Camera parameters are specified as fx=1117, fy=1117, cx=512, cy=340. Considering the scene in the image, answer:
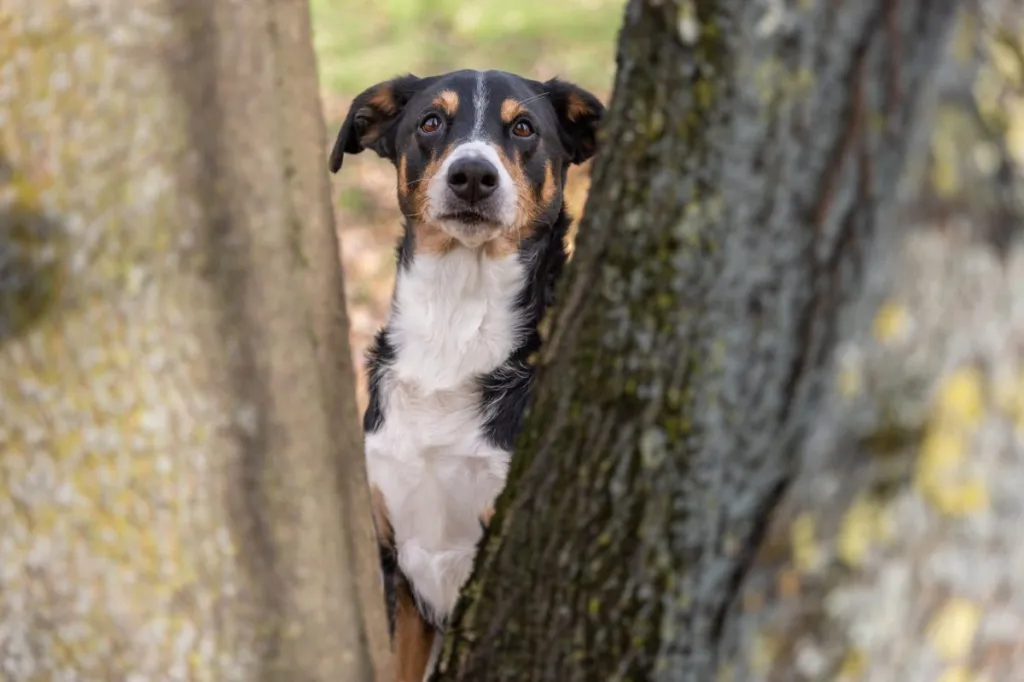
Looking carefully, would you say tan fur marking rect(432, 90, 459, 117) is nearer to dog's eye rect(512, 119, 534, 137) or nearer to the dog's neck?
dog's eye rect(512, 119, 534, 137)

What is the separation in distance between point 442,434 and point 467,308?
1.46 ft

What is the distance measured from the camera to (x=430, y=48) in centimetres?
1035

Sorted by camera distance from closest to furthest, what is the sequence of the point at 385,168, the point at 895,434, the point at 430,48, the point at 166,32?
the point at 895,434, the point at 166,32, the point at 385,168, the point at 430,48

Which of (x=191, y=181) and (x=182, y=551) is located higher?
(x=191, y=181)

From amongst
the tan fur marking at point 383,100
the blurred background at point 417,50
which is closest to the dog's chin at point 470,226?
the tan fur marking at point 383,100

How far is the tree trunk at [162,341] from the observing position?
5.09 feet

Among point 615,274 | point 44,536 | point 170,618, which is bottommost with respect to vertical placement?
point 170,618

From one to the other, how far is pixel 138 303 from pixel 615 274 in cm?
68

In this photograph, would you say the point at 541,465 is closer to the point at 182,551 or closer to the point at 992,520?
the point at 182,551

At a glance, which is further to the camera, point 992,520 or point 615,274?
point 615,274

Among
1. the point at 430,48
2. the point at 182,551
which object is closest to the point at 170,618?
the point at 182,551

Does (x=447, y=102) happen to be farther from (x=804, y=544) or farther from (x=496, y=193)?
(x=804, y=544)

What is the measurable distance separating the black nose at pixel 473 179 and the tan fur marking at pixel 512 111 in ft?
1.22

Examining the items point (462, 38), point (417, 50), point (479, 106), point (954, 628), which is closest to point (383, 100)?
point (479, 106)
